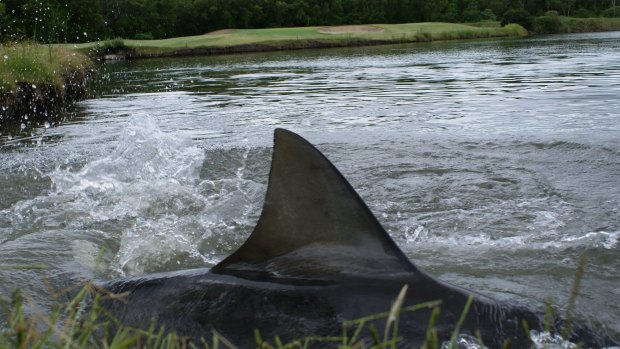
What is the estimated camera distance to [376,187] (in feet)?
19.0

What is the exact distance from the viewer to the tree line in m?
61.2

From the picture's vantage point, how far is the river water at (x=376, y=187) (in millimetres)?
3902

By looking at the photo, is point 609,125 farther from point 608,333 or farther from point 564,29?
point 564,29

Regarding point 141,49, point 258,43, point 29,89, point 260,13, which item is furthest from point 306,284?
point 260,13

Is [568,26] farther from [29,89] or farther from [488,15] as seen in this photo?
[29,89]

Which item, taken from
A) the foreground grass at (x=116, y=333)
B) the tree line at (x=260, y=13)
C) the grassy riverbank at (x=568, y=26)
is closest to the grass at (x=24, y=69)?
the foreground grass at (x=116, y=333)

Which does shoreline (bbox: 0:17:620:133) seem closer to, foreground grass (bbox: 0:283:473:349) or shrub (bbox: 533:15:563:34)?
shrub (bbox: 533:15:563:34)

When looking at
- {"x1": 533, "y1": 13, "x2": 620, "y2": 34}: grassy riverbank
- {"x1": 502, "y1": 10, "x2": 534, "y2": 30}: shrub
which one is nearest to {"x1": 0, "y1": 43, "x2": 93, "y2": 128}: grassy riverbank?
{"x1": 533, "y1": 13, "x2": 620, "y2": 34}: grassy riverbank

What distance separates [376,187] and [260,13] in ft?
241

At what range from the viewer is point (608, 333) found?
2.67m

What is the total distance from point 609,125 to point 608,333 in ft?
20.9

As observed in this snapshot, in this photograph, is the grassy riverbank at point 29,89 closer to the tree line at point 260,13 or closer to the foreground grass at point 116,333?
the foreground grass at point 116,333

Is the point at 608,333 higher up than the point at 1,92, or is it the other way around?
the point at 1,92

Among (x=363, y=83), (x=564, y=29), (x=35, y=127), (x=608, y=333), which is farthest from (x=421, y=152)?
(x=564, y=29)
